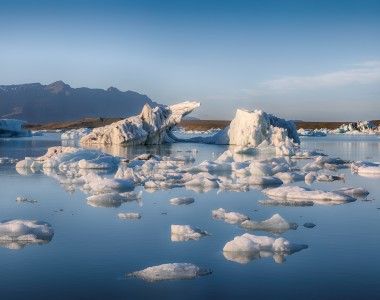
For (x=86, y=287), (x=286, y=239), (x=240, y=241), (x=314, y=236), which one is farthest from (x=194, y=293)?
(x=314, y=236)

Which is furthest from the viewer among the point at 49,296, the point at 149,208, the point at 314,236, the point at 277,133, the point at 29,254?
the point at 277,133

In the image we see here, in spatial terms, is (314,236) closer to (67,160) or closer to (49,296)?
(49,296)

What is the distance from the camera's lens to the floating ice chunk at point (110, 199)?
8641 mm

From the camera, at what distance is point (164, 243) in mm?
5918

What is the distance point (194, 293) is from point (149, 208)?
4.04 metres

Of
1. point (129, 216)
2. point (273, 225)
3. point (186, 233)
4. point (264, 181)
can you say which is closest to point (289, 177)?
point (264, 181)

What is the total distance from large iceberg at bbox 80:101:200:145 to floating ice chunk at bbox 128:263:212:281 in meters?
24.8

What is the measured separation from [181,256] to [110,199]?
382cm

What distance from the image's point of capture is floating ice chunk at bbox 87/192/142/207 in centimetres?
864

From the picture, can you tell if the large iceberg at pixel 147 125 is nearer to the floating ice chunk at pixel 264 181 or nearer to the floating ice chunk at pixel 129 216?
the floating ice chunk at pixel 264 181

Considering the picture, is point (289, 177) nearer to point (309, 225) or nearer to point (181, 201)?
point (181, 201)

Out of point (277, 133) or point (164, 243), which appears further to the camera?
point (277, 133)

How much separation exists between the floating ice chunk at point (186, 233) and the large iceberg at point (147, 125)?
23254 mm

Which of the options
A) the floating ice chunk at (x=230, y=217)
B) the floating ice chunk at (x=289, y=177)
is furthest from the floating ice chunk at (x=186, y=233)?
the floating ice chunk at (x=289, y=177)
